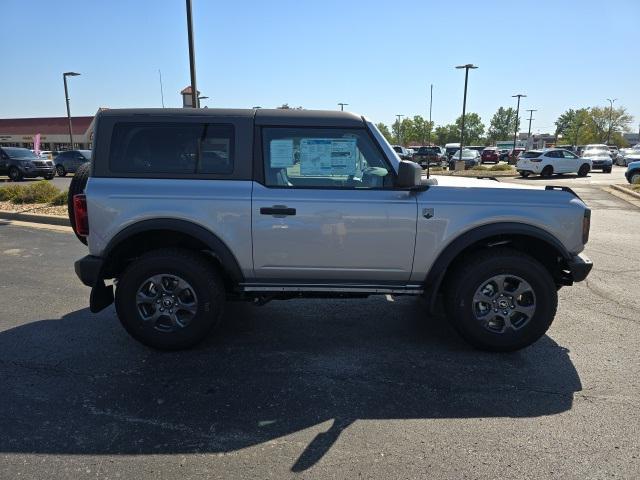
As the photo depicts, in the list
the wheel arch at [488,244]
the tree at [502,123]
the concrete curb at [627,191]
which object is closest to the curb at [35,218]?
the wheel arch at [488,244]

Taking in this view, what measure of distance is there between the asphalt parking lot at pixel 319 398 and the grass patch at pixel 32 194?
7.56m

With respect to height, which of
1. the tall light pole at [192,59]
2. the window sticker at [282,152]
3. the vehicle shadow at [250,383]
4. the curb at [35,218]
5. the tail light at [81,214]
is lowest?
the vehicle shadow at [250,383]

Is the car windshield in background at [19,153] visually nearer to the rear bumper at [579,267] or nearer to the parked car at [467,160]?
the rear bumper at [579,267]

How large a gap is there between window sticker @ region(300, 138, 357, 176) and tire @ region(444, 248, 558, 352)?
4.11 ft

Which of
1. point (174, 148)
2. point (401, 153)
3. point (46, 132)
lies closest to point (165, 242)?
point (174, 148)

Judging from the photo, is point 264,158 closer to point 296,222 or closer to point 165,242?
point 296,222

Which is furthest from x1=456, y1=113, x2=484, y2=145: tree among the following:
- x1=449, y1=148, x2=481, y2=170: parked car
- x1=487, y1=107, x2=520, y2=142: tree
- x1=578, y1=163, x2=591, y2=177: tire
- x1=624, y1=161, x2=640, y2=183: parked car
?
x1=624, y1=161, x2=640, y2=183: parked car

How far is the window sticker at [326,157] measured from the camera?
3725 millimetres

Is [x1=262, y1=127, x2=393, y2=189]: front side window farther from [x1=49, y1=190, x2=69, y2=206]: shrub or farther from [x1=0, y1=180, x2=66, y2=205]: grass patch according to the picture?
[x1=0, y1=180, x2=66, y2=205]: grass patch

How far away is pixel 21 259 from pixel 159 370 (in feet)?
14.9

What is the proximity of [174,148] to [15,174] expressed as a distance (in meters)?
21.5

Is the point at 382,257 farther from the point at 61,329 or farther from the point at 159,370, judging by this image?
the point at 61,329

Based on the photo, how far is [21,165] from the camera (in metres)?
21.0

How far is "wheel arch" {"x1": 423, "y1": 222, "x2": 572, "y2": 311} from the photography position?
366cm
